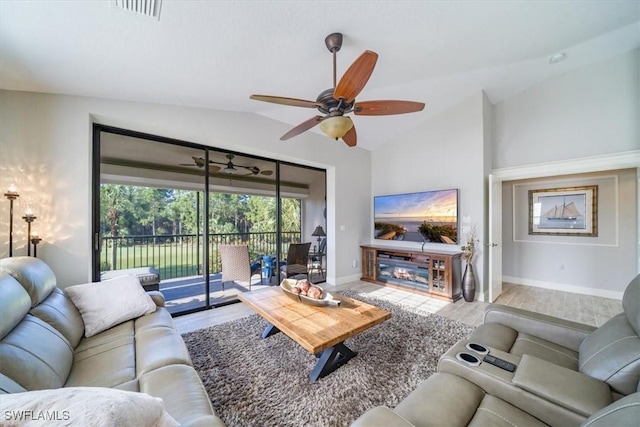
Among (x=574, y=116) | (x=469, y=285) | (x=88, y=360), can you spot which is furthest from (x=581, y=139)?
(x=88, y=360)

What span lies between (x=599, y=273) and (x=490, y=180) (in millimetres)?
2552

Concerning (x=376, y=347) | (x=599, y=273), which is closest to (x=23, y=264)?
(x=376, y=347)

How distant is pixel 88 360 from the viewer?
1.50m

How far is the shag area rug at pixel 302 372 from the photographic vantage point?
1.58 meters

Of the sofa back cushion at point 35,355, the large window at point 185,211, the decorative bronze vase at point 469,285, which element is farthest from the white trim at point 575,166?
the sofa back cushion at point 35,355

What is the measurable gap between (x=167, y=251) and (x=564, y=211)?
6.92 meters

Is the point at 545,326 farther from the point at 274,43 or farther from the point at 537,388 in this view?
the point at 274,43

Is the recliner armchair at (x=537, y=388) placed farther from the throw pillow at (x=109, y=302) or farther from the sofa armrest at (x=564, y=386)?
the throw pillow at (x=109, y=302)

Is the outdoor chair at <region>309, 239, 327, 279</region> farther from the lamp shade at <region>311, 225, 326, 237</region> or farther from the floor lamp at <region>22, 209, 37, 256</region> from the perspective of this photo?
the floor lamp at <region>22, 209, 37, 256</region>

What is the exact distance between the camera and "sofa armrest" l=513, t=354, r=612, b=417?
→ 986 mm

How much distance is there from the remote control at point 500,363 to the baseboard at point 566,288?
455 centimetres

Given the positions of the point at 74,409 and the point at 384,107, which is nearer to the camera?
the point at 74,409

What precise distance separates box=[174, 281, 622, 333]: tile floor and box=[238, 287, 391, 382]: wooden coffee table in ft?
3.46

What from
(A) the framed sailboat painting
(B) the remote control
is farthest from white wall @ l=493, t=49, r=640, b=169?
(B) the remote control
